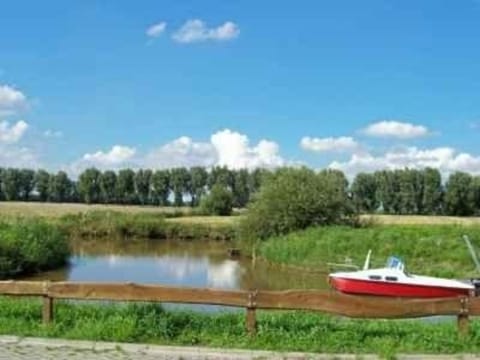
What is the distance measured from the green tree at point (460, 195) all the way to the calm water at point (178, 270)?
69.6 metres

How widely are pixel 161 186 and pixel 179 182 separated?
3.86 m

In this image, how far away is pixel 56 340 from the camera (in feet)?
33.2

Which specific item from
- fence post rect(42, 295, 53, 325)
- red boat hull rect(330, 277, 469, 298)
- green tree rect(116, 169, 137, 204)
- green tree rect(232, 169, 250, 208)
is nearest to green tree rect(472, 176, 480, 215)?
green tree rect(232, 169, 250, 208)

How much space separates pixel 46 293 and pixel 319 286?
28.2 metres

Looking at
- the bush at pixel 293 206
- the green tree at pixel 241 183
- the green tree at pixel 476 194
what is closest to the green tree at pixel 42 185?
the green tree at pixel 241 183

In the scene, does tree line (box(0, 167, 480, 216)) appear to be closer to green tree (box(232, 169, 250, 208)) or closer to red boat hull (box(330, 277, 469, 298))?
green tree (box(232, 169, 250, 208))

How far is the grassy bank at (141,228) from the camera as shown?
82.4 m

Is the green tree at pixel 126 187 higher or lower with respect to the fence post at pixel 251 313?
higher

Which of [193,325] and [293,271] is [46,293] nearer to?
[193,325]

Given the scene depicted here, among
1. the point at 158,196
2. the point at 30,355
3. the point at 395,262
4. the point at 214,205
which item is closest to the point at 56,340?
the point at 30,355

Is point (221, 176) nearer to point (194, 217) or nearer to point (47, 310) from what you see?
point (194, 217)

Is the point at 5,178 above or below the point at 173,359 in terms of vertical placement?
above

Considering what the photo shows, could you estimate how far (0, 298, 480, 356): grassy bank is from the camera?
10.1 metres

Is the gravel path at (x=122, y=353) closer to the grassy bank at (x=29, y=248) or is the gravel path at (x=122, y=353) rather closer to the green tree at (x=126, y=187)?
the grassy bank at (x=29, y=248)
